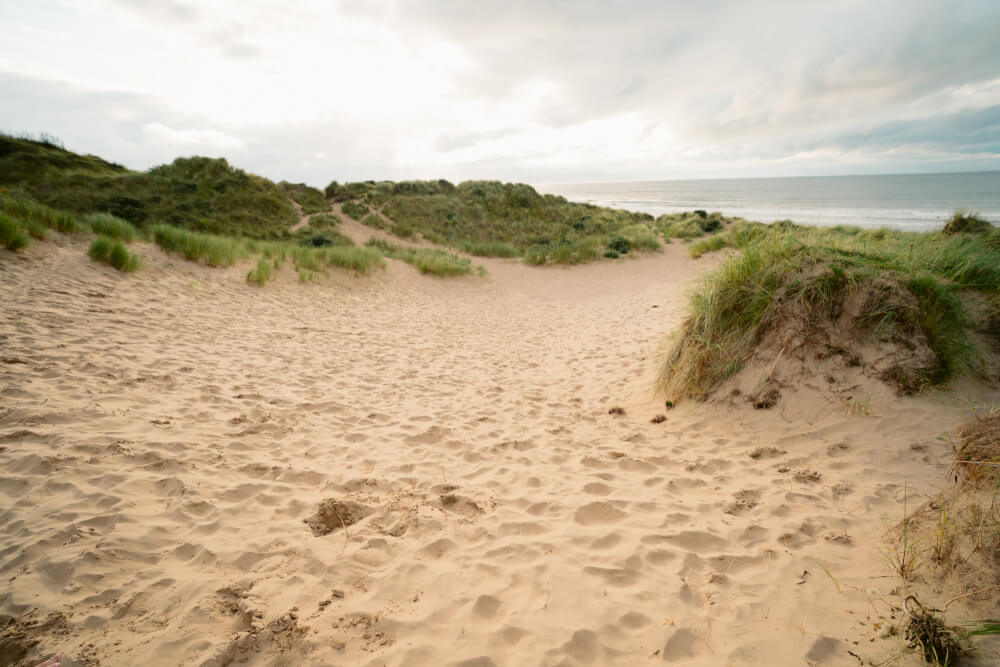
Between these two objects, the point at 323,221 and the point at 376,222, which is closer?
the point at 323,221

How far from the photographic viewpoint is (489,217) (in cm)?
3159

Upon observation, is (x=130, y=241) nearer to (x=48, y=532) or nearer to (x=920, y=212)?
(x=48, y=532)

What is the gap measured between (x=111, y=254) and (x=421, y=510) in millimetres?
8856

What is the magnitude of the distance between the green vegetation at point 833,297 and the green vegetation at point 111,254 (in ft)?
32.0

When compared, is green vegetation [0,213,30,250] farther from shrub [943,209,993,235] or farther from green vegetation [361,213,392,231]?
green vegetation [361,213,392,231]

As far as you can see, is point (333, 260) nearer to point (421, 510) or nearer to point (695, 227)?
point (421, 510)

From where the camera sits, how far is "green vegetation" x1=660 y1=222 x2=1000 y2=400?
3.65 metres

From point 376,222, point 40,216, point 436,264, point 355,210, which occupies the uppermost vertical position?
Result: point 355,210

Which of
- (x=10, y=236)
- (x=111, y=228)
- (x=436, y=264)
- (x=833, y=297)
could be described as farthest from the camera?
(x=436, y=264)

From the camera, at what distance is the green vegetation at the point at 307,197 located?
2845cm

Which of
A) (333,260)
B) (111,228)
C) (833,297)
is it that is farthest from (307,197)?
(833,297)

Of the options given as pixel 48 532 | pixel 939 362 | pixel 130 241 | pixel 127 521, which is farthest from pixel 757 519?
pixel 130 241

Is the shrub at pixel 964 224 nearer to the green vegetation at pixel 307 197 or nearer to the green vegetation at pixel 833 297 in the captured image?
the green vegetation at pixel 833 297

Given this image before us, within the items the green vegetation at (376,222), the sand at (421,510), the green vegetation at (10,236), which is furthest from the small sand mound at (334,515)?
the green vegetation at (376,222)
